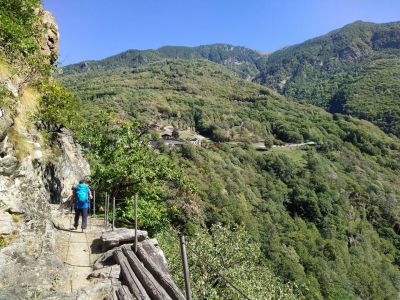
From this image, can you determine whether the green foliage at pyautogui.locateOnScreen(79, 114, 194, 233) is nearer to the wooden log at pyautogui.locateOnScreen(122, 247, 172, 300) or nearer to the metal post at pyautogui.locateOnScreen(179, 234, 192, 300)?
the wooden log at pyautogui.locateOnScreen(122, 247, 172, 300)

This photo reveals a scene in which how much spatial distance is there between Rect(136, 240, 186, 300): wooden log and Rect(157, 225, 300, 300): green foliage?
A: 7799 mm

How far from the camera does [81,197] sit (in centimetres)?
1603

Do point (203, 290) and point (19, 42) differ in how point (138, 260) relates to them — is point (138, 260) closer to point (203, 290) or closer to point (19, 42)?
point (203, 290)

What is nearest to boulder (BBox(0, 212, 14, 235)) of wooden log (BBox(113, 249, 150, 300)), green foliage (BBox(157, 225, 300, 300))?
wooden log (BBox(113, 249, 150, 300))

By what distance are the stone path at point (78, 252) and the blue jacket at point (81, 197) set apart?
3.64 ft

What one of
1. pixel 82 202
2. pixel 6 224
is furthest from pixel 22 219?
pixel 82 202

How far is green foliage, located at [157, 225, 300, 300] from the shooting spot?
841 inches

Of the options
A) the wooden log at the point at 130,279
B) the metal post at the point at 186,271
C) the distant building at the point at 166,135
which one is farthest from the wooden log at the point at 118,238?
the distant building at the point at 166,135

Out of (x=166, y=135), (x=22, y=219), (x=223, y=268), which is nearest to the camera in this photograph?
(x=22, y=219)

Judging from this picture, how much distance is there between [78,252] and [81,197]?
11.0 ft

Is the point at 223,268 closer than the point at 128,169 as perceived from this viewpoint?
No

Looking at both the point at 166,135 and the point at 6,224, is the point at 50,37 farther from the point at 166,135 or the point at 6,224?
the point at 166,135

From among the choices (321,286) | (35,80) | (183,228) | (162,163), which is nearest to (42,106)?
(35,80)

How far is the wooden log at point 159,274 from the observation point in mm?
9352
